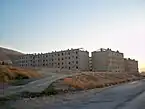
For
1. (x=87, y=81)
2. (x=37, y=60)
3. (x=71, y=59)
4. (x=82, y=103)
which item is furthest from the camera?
(x=37, y=60)

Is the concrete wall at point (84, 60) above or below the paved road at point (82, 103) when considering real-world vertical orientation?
above

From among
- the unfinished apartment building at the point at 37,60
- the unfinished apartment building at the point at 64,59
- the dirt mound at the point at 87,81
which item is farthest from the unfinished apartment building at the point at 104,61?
the dirt mound at the point at 87,81

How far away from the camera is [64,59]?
486 ft

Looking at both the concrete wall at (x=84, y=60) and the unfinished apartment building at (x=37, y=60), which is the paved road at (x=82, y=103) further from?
the unfinished apartment building at (x=37, y=60)

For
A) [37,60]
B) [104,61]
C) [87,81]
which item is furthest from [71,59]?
[87,81]

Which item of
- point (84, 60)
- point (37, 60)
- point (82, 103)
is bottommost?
point (82, 103)

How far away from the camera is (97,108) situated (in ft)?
74.8

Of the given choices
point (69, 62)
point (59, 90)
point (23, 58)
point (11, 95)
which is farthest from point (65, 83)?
point (23, 58)

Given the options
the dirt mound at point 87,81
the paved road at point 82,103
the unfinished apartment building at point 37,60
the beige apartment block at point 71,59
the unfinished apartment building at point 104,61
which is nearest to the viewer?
the paved road at point 82,103

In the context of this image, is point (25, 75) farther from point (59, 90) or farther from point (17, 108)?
point (17, 108)

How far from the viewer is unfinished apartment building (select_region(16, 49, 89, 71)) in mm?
143625

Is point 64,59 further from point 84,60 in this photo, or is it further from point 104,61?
point 104,61

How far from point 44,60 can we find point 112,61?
1662 inches

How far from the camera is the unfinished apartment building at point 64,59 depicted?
14362 centimetres
